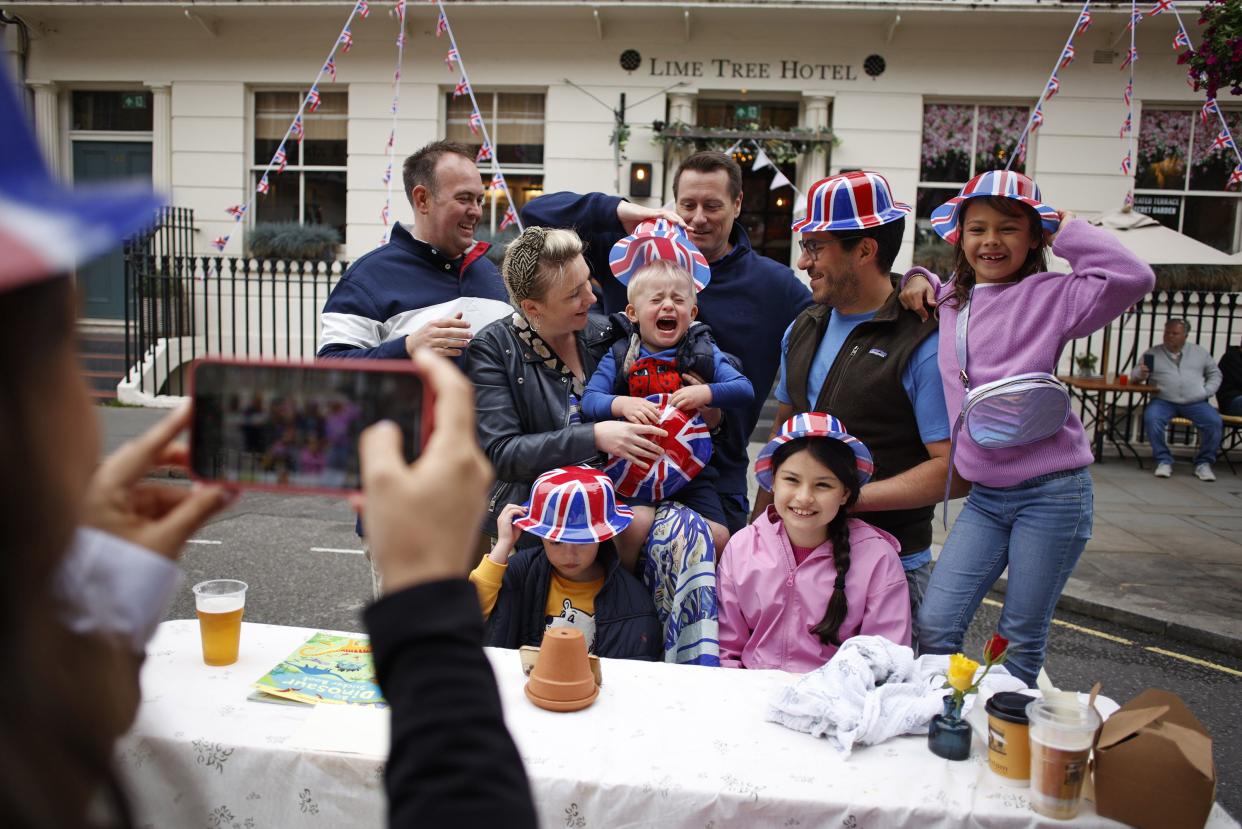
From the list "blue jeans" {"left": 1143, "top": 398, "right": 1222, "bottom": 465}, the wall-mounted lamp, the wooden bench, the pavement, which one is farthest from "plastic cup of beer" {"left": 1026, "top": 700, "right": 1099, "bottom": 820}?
the wall-mounted lamp

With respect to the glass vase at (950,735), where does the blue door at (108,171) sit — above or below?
above

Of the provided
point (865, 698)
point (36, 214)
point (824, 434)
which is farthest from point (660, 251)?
point (36, 214)

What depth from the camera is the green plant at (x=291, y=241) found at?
12781 mm

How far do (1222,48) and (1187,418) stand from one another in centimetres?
551

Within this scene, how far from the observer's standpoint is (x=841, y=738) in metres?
2.11

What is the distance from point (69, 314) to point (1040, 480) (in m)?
2.97

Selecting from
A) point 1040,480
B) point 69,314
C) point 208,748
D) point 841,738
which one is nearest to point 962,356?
point 1040,480

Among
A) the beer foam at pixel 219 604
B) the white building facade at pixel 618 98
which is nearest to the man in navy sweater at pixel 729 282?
the beer foam at pixel 219 604

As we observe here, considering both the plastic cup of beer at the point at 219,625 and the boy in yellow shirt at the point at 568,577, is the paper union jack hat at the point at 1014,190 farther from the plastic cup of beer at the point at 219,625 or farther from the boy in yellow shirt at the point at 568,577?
the plastic cup of beer at the point at 219,625

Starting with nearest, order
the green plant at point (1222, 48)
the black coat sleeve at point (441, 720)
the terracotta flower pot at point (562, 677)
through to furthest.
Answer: the black coat sleeve at point (441, 720), the terracotta flower pot at point (562, 677), the green plant at point (1222, 48)

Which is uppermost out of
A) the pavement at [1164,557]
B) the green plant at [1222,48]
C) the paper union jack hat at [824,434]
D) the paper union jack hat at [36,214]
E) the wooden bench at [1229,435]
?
the green plant at [1222,48]

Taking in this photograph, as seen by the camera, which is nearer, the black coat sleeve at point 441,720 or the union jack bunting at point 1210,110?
the black coat sleeve at point 441,720

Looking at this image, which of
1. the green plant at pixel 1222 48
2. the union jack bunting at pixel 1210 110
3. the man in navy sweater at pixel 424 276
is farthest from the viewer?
the union jack bunting at pixel 1210 110

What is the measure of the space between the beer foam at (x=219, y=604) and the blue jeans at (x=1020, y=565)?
6.93 feet
